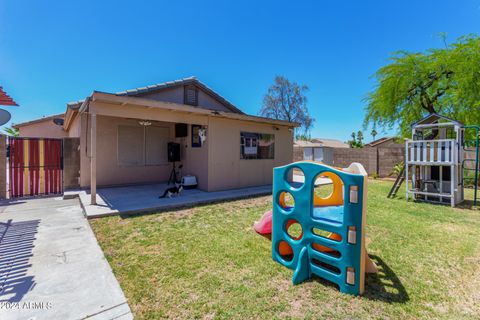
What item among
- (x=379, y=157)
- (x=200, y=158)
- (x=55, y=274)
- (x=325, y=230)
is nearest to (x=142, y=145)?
(x=200, y=158)

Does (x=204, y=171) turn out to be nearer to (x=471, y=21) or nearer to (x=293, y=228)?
(x=293, y=228)

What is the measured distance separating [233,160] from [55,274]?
18.7ft

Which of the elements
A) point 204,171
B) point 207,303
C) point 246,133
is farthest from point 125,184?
point 207,303

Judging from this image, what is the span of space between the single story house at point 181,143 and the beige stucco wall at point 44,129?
810 cm

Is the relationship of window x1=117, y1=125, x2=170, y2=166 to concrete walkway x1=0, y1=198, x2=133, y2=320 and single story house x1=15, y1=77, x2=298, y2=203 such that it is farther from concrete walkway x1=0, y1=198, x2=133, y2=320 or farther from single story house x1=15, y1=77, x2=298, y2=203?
concrete walkway x1=0, y1=198, x2=133, y2=320

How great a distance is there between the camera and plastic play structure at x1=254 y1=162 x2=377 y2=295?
212 cm

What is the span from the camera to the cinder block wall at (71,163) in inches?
286

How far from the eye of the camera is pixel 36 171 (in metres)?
6.89

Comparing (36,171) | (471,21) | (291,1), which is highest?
(291,1)

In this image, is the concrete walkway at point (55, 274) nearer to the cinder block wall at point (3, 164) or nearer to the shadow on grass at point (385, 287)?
the shadow on grass at point (385, 287)

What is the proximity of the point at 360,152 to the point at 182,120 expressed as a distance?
11.7 metres

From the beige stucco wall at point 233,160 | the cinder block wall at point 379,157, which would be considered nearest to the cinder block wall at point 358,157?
the cinder block wall at point 379,157

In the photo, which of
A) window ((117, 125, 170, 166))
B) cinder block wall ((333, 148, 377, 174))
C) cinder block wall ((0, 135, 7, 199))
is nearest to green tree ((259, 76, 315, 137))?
cinder block wall ((333, 148, 377, 174))

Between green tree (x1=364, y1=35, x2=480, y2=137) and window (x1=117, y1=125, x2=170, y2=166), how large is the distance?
9.28m
